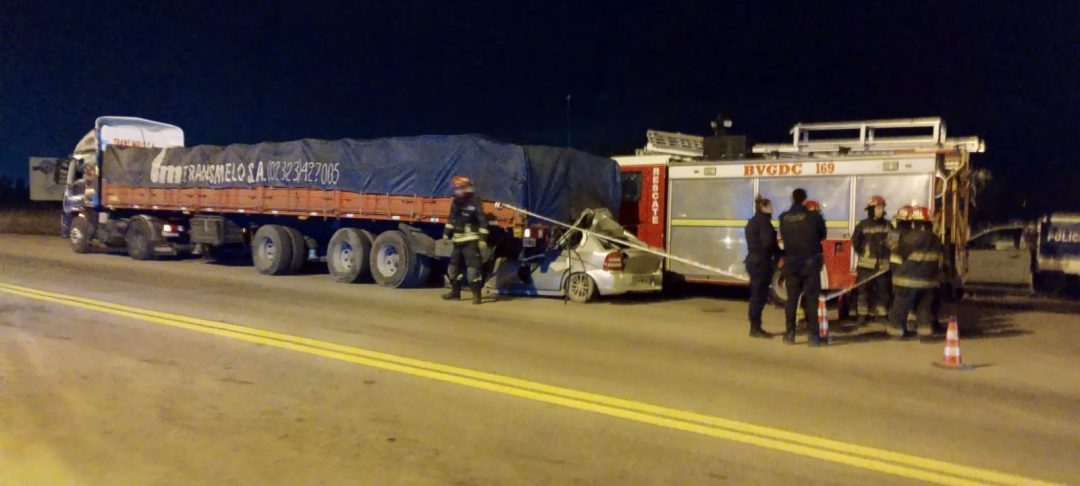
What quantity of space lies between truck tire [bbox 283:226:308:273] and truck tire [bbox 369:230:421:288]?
2610 mm

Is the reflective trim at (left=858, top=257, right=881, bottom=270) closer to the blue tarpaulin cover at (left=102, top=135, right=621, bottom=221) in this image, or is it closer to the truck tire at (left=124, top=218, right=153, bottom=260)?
the blue tarpaulin cover at (left=102, top=135, right=621, bottom=221)

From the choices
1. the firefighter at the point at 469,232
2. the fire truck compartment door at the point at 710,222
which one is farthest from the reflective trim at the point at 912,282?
the firefighter at the point at 469,232

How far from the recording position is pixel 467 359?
8.73 meters

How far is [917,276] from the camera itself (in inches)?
410

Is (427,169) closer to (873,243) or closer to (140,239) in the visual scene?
(873,243)

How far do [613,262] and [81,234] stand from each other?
16149mm

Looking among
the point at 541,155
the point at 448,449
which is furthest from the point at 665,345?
the point at 541,155

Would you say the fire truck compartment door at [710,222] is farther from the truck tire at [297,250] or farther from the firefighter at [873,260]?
the truck tire at [297,250]

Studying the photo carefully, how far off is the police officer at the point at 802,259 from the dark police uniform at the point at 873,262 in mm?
1949

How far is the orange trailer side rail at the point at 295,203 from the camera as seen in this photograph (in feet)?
49.0

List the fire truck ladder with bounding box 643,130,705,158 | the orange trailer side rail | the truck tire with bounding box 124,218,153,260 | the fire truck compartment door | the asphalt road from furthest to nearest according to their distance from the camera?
the truck tire with bounding box 124,218,153,260, the fire truck ladder with bounding box 643,130,705,158, the orange trailer side rail, the fire truck compartment door, the asphalt road

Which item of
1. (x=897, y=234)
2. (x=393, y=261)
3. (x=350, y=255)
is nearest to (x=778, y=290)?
(x=897, y=234)

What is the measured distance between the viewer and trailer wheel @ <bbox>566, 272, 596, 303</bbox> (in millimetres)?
13656

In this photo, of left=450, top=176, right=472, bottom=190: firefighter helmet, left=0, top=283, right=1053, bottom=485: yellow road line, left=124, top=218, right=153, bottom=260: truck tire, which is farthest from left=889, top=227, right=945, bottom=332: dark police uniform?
left=124, top=218, right=153, bottom=260: truck tire
